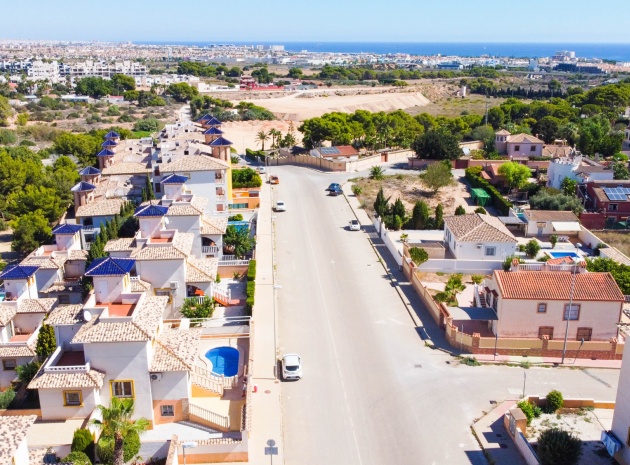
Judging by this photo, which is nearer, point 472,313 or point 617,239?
point 472,313

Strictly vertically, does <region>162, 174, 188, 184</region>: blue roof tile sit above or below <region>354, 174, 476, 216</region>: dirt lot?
above

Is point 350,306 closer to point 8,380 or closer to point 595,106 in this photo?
point 8,380

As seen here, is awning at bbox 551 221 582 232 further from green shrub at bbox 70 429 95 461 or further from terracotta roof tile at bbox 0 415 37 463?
terracotta roof tile at bbox 0 415 37 463

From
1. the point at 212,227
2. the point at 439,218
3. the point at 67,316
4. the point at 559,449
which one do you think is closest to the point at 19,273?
the point at 67,316

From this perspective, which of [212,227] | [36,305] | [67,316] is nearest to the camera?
[67,316]

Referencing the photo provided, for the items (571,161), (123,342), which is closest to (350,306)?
(123,342)

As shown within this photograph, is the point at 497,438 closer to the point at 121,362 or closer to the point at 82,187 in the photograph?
the point at 121,362

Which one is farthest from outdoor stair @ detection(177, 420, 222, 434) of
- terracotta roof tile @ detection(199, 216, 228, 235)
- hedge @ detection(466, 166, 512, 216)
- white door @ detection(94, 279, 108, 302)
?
hedge @ detection(466, 166, 512, 216)
